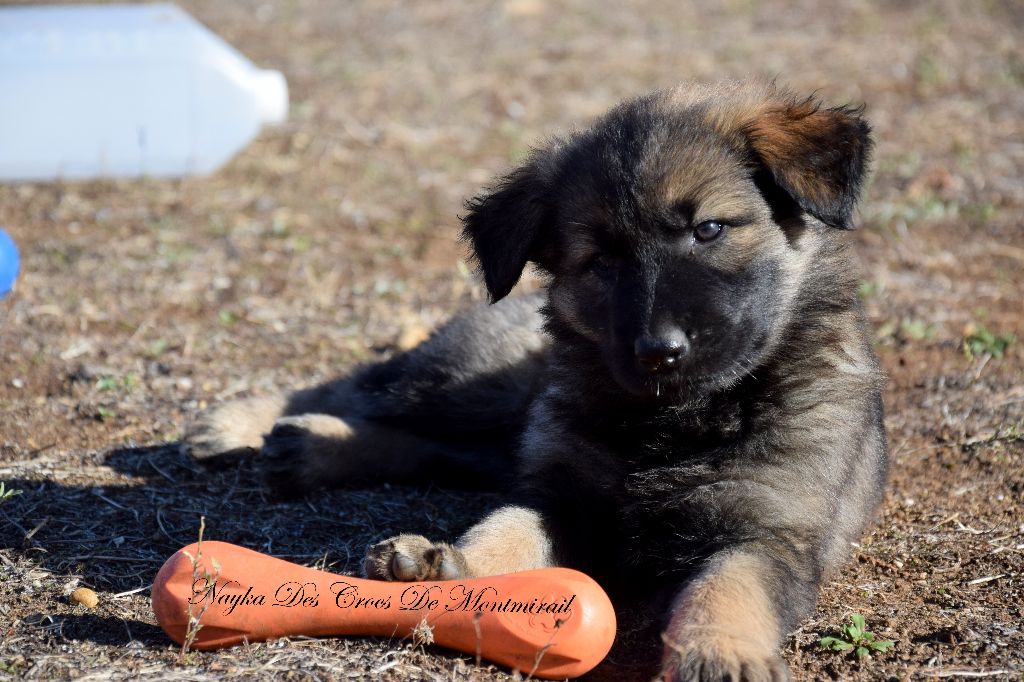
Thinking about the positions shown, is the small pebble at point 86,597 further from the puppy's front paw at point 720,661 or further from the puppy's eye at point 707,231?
the puppy's eye at point 707,231

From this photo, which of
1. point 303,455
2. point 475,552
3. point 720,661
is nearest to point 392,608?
point 475,552

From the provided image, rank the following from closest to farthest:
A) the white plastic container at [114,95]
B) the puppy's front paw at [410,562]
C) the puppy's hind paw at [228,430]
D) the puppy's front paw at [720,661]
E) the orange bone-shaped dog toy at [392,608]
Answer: the puppy's front paw at [720,661], the orange bone-shaped dog toy at [392,608], the puppy's front paw at [410,562], the puppy's hind paw at [228,430], the white plastic container at [114,95]

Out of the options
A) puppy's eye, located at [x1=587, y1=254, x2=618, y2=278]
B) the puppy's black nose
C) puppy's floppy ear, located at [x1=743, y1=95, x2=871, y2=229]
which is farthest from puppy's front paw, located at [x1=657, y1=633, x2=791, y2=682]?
puppy's floppy ear, located at [x1=743, y1=95, x2=871, y2=229]

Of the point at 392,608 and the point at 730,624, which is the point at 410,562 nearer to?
the point at 392,608

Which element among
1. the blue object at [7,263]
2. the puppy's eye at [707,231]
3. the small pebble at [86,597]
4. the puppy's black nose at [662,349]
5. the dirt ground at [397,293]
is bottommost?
the dirt ground at [397,293]

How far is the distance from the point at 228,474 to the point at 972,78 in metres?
7.52

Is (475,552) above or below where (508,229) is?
below

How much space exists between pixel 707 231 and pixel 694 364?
0.37 meters

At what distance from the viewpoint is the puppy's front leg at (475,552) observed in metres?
2.78

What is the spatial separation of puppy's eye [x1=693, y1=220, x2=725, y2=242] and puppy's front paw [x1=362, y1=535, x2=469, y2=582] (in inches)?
40.9

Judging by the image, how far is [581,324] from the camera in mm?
3264

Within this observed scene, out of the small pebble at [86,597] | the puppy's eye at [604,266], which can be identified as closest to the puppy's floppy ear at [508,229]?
the puppy's eye at [604,266]

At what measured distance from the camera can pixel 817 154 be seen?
10.1ft

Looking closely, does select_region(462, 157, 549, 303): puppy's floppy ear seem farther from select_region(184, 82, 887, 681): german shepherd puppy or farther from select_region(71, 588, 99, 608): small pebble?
select_region(71, 588, 99, 608): small pebble
